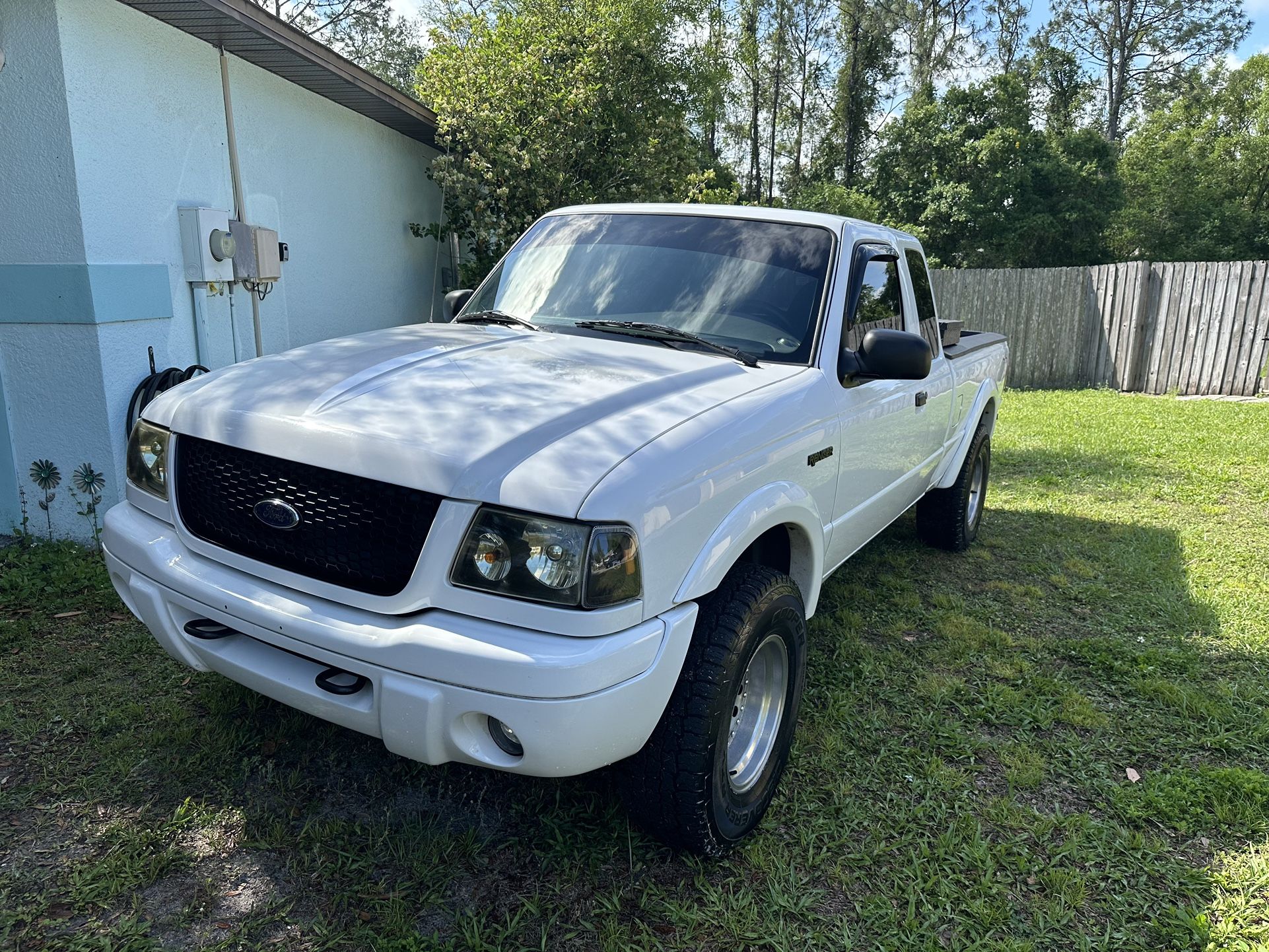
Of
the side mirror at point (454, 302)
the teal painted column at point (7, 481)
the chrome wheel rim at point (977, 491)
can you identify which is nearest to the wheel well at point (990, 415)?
the chrome wheel rim at point (977, 491)

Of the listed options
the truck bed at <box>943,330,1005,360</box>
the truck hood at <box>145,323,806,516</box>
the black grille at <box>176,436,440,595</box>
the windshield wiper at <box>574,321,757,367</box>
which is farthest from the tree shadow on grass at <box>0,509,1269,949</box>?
the truck bed at <box>943,330,1005,360</box>

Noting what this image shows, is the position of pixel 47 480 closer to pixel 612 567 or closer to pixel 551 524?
pixel 551 524

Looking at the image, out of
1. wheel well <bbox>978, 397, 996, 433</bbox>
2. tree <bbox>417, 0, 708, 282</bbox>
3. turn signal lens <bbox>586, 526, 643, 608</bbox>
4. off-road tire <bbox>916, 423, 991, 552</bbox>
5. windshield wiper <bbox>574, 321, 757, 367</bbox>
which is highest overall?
tree <bbox>417, 0, 708, 282</bbox>

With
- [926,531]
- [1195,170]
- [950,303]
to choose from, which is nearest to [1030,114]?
[1195,170]

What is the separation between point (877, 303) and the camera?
4.07m

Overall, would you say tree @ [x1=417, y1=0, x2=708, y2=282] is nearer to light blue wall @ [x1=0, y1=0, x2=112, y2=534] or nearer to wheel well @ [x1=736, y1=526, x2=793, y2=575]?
light blue wall @ [x1=0, y1=0, x2=112, y2=534]

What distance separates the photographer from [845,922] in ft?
8.40

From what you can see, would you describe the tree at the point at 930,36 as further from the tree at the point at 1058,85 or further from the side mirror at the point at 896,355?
the side mirror at the point at 896,355

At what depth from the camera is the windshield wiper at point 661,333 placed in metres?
3.29

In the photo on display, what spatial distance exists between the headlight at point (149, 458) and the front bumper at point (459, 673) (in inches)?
18.8

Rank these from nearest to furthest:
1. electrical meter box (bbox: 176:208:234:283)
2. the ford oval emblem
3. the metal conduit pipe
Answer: the ford oval emblem, electrical meter box (bbox: 176:208:234:283), the metal conduit pipe

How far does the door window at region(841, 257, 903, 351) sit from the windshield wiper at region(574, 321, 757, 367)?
0.51 meters

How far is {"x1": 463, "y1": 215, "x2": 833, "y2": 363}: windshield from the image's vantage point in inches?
137

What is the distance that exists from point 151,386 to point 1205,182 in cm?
3246
